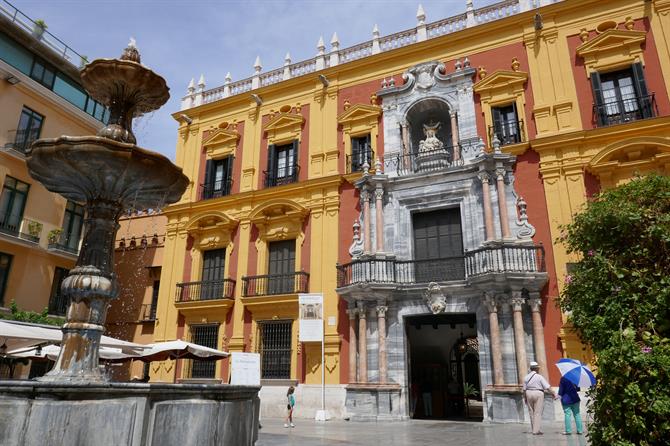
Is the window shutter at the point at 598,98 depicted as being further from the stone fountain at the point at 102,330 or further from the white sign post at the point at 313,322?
the stone fountain at the point at 102,330

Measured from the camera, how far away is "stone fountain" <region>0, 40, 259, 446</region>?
4.29 metres

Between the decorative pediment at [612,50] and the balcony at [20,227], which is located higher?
the decorative pediment at [612,50]

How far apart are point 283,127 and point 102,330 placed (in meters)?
13.6

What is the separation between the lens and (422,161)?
15.8 meters

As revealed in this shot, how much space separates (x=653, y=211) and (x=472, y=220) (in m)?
8.44

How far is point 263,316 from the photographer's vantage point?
16.6m

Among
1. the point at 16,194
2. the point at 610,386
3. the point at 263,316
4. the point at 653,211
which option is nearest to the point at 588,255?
the point at 653,211

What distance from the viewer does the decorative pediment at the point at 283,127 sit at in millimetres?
18594

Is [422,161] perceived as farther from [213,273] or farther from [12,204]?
[12,204]

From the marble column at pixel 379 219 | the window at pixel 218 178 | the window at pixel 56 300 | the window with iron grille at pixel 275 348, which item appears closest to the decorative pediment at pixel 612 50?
the marble column at pixel 379 219

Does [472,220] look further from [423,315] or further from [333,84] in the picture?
[333,84]

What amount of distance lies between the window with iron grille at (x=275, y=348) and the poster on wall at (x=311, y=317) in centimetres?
129

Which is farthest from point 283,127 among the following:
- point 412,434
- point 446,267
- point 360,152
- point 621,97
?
point 412,434

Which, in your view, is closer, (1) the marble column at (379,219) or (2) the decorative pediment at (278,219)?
(1) the marble column at (379,219)
